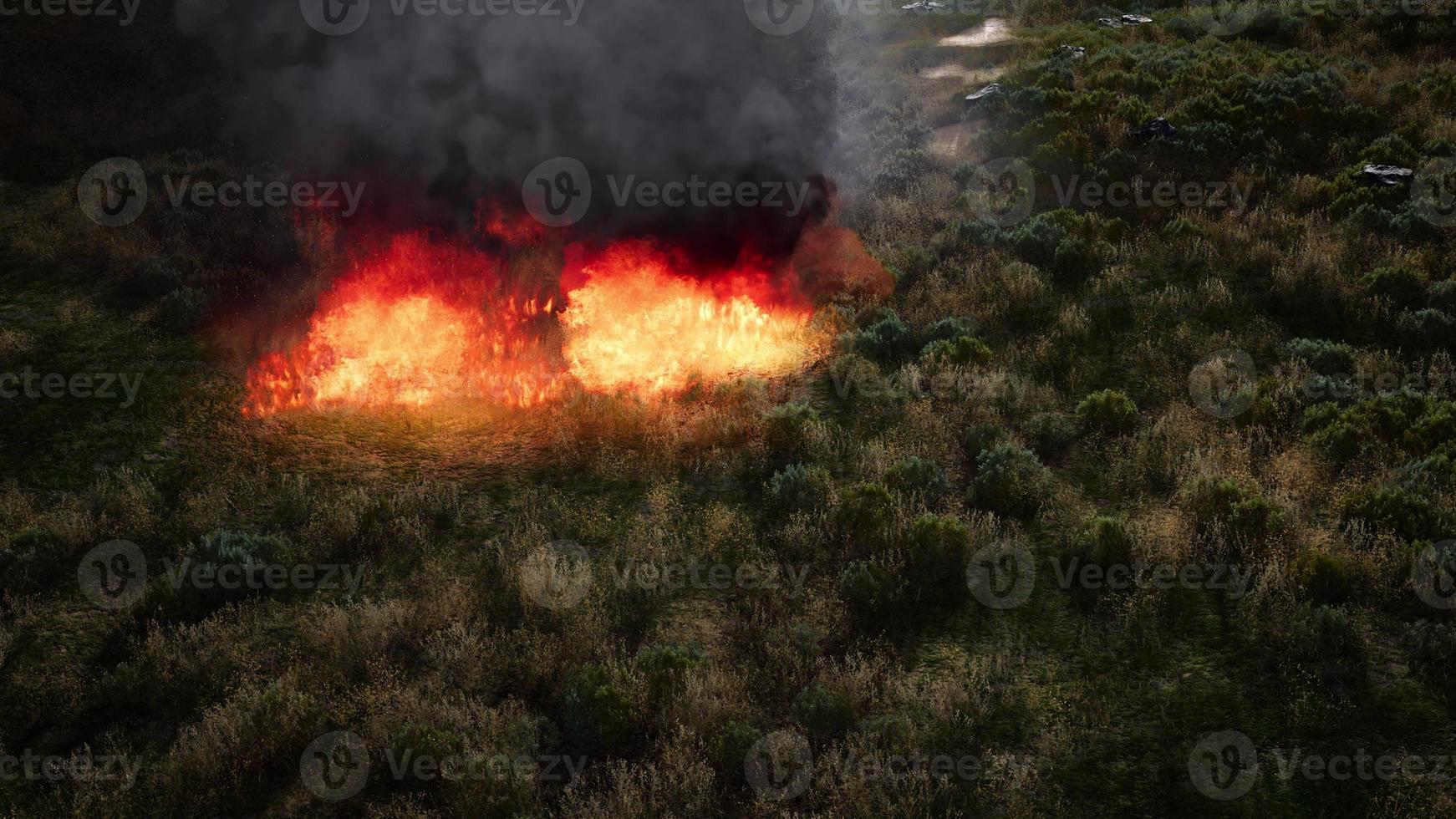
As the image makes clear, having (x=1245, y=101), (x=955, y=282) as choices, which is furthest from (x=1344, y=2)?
(x=955, y=282)

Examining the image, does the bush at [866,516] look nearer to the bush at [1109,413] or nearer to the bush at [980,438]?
the bush at [980,438]

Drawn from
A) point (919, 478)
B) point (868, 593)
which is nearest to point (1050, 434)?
point (919, 478)

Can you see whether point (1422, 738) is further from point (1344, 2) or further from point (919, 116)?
point (1344, 2)

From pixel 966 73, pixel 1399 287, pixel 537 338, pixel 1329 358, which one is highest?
pixel 966 73

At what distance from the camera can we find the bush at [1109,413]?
11.9 metres

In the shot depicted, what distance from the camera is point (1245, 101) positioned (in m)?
20.2

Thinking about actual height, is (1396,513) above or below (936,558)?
below

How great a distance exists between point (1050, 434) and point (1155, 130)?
1154 cm

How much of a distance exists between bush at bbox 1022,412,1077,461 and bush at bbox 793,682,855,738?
17.5ft

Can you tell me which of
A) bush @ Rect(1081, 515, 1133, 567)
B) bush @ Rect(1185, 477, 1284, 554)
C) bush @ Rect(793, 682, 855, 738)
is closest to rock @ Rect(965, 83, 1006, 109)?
bush @ Rect(1185, 477, 1284, 554)

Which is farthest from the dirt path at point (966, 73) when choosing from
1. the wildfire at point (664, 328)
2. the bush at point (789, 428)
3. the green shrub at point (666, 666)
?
the green shrub at point (666, 666)

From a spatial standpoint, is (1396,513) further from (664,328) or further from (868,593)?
(664,328)

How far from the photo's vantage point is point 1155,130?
64.8ft

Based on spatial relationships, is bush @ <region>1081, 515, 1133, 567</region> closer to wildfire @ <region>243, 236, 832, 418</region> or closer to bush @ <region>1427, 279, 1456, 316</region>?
wildfire @ <region>243, 236, 832, 418</region>
